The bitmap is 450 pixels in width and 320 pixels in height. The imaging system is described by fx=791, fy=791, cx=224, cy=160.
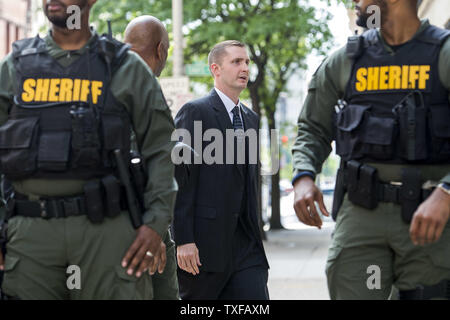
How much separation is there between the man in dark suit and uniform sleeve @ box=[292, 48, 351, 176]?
4.80 ft

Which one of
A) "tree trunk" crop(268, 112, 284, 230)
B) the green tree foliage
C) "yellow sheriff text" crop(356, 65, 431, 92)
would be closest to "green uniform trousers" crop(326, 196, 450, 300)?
"yellow sheriff text" crop(356, 65, 431, 92)

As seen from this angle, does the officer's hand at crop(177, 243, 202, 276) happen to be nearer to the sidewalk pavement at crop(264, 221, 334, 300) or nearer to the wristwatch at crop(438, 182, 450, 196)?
the wristwatch at crop(438, 182, 450, 196)

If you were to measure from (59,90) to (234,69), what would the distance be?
2439 millimetres

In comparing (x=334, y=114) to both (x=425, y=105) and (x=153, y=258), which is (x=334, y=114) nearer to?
(x=425, y=105)

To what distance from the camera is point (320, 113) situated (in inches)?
147

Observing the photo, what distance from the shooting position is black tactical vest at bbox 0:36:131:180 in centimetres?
331

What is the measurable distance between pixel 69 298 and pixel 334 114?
1.48m

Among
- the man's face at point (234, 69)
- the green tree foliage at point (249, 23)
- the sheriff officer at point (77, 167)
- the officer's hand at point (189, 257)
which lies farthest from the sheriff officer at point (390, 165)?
the green tree foliage at point (249, 23)

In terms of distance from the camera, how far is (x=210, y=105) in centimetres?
542

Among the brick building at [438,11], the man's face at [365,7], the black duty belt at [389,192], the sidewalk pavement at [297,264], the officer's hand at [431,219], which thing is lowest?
the sidewalk pavement at [297,264]

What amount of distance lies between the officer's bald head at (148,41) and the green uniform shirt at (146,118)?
5.17 ft

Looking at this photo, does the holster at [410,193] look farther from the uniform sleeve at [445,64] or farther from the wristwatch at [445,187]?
the uniform sleeve at [445,64]

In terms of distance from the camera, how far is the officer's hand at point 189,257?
5094 mm
